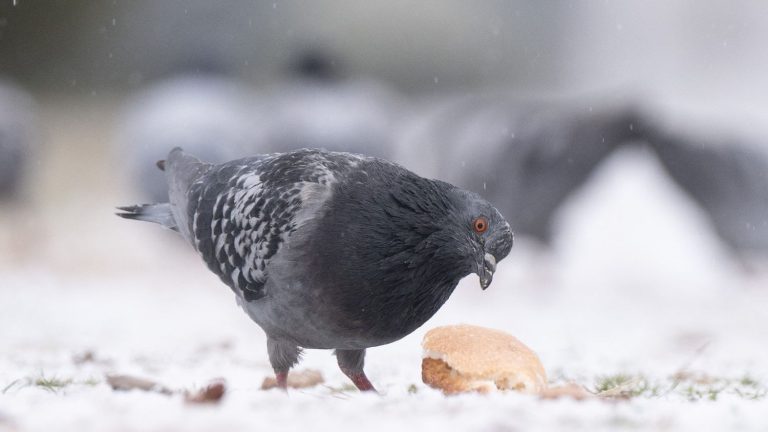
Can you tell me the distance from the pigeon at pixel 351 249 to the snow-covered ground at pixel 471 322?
224mm

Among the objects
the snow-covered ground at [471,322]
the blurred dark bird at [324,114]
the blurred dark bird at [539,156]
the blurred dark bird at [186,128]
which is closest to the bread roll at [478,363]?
the snow-covered ground at [471,322]

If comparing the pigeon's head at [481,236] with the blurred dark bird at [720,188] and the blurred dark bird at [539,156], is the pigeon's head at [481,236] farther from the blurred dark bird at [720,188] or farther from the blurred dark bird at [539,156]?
the blurred dark bird at [720,188]

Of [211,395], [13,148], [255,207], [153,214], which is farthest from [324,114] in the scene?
[211,395]

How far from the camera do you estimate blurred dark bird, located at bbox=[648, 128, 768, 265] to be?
7105mm

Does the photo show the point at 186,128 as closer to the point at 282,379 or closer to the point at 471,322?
the point at 471,322

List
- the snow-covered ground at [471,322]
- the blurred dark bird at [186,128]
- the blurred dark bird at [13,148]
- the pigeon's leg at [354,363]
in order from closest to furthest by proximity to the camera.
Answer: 1. the snow-covered ground at [471,322]
2. the pigeon's leg at [354,363]
3. the blurred dark bird at [186,128]
4. the blurred dark bird at [13,148]

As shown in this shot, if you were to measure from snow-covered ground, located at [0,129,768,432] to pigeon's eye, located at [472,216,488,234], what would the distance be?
479 millimetres

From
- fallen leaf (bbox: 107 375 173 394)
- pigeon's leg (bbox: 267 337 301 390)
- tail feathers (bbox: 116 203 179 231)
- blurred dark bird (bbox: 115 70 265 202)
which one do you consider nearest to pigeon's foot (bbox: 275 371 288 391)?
pigeon's leg (bbox: 267 337 301 390)

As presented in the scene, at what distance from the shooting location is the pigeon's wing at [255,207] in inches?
109

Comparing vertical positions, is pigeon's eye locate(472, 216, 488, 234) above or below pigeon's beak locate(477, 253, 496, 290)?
above

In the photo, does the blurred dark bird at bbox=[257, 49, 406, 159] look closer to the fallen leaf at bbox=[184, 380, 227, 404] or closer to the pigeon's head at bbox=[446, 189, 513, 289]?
the pigeon's head at bbox=[446, 189, 513, 289]

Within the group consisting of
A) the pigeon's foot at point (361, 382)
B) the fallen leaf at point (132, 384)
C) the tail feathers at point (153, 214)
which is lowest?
the fallen leaf at point (132, 384)

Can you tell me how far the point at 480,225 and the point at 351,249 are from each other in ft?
1.23

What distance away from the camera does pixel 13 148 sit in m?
8.38
